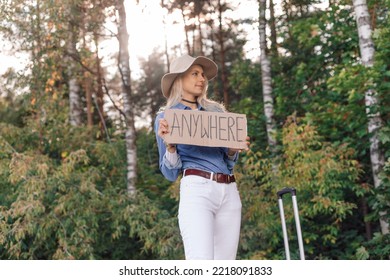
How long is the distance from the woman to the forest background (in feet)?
11.6

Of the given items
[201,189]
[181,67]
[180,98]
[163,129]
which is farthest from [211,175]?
[181,67]

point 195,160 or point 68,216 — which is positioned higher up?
point 68,216

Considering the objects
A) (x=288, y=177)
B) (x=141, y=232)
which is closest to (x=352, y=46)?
(x=288, y=177)

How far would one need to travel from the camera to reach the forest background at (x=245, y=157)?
22.0 feet

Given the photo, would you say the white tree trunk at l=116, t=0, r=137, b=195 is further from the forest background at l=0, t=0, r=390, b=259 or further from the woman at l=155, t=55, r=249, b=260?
the woman at l=155, t=55, r=249, b=260

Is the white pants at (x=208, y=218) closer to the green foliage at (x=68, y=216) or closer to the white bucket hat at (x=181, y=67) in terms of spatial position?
the white bucket hat at (x=181, y=67)

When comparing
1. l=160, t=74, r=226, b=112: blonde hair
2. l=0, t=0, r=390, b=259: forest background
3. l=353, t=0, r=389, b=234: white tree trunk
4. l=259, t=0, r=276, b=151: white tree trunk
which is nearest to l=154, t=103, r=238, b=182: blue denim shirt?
l=160, t=74, r=226, b=112: blonde hair

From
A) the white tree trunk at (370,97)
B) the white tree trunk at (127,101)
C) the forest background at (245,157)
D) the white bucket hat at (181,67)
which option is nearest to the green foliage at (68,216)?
the forest background at (245,157)

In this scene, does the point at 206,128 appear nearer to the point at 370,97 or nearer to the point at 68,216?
the point at 370,97

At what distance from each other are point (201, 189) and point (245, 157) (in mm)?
4841

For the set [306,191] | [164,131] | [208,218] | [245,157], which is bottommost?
[208,218]

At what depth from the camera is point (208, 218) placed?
9.55 ft
